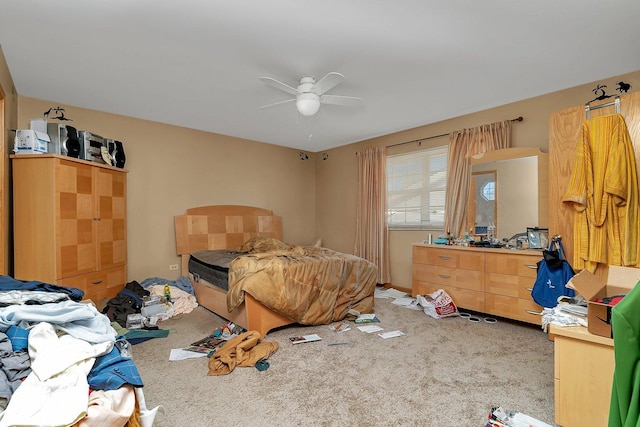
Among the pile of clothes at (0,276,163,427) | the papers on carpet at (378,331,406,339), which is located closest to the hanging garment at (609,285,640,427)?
the pile of clothes at (0,276,163,427)

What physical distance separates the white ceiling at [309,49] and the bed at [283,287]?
5.92ft

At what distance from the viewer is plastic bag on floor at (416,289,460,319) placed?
12.1 feet

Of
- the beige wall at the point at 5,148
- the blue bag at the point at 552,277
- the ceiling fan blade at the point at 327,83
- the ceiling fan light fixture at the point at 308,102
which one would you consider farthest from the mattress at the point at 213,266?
the blue bag at the point at 552,277

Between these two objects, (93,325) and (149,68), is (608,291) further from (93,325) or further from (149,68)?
(149,68)

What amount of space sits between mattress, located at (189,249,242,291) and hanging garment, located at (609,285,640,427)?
3.25 meters

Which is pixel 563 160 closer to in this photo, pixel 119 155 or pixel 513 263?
pixel 513 263

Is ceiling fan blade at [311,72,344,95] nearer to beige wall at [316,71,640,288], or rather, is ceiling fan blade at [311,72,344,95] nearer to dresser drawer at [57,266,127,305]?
beige wall at [316,71,640,288]

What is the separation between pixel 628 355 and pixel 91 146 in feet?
14.5

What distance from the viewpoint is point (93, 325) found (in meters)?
1.27

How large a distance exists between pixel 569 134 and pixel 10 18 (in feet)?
14.3

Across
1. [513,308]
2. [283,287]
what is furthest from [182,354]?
[513,308]

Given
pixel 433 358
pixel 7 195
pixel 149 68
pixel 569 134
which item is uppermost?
pixel 149 68

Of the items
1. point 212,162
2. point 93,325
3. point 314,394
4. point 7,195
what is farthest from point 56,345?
point 212,162

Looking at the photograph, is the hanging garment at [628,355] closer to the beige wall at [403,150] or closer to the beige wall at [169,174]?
the beige wall at [403,150]
